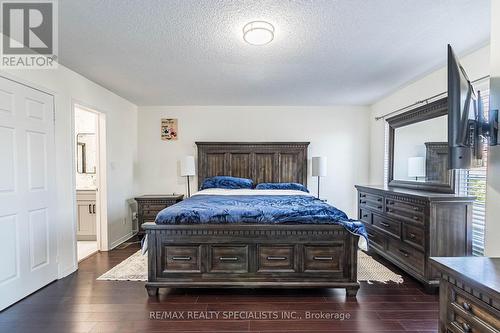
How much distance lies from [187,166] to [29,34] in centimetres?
276

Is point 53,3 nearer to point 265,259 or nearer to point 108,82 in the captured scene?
point 108,82

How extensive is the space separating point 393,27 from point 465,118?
54.2 inches

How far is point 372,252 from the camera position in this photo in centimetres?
393

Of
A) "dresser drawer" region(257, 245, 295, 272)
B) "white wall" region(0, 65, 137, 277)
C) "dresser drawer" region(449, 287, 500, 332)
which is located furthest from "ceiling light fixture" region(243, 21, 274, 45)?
"white wall" region(0, 65, 137, 277)

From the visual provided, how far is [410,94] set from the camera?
149 inches

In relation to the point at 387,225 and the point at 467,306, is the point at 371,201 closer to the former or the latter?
the point at 387,225

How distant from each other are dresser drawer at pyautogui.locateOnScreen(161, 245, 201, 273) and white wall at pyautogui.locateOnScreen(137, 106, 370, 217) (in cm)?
251

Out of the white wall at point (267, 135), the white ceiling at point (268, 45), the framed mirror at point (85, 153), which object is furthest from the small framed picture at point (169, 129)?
the framed mirror at point (85, 153)

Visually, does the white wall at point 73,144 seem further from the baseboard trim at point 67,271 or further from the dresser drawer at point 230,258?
the dresser drawer at point 230,258

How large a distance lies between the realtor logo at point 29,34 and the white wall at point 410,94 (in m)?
Result: 3.61

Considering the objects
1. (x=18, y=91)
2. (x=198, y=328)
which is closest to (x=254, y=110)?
(x=18, y=91)

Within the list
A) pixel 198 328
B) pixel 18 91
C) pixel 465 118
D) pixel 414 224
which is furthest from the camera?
pixel 414 224

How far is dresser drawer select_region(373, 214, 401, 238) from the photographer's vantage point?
126 inches

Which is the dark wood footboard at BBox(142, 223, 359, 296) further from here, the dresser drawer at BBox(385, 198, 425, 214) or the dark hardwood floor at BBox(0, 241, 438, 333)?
the dresser drawer at BBox(385, 198, 425, 214)
